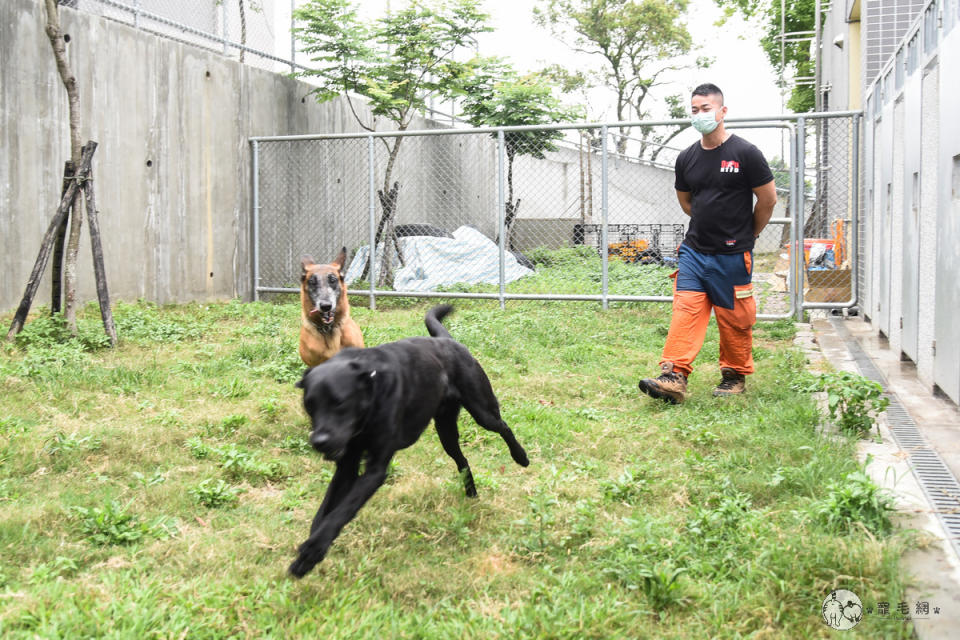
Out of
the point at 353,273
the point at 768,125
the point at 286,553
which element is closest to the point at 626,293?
the point at 768,125

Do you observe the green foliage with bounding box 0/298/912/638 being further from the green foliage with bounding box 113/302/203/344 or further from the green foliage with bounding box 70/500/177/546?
the green foliage with bounding box 113/302/203/344

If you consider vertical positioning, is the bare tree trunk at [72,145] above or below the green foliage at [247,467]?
above

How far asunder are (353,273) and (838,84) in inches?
373

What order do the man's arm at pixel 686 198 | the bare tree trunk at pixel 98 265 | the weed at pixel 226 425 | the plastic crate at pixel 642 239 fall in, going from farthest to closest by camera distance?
the plastic crate at pixel 642 239 < the bare tree trunk at pixel 98 265 < the man's arm at pixel 686 198 < the weed at pixel 226 425

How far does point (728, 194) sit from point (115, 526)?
12.7 feet

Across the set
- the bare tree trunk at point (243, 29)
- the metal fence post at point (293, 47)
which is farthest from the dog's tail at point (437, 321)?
the metal fence post at point (293, 47)

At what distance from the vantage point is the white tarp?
1162 cm

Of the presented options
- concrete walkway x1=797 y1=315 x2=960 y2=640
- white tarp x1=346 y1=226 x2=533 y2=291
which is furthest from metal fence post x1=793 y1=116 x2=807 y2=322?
white tarp x1=346 y1=226 x2=533 y2=291

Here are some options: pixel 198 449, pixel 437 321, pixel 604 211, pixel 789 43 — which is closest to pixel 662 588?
pixel 437 321

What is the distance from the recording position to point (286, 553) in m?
2.87

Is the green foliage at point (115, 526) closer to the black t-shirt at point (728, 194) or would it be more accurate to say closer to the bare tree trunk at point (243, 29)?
the black t-shirt at point (728, 194)

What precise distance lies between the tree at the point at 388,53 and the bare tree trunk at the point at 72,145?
452 centimetres
